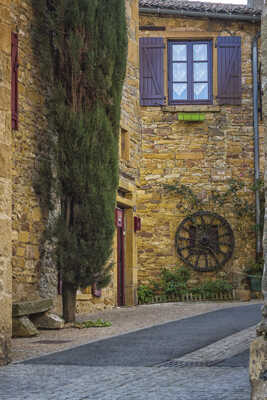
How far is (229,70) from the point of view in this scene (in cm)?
1786

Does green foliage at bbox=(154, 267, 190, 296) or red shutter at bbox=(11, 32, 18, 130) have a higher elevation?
red shutter at bbox=(11, 32, 18, 130)

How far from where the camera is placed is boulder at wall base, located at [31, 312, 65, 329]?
9742mm

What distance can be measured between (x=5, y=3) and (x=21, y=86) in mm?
3705

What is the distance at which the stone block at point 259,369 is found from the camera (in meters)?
3.64

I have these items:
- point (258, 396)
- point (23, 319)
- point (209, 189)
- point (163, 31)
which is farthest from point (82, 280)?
point (163, 31)

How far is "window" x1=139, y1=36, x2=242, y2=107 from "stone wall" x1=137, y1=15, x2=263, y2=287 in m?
0.14

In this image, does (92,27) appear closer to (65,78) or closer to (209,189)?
(65,78)

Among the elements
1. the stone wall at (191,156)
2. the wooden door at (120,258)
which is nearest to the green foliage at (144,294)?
the stone wall at (191,156)

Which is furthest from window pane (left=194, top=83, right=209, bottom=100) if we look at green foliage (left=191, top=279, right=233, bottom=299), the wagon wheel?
green foliage (left=191, top=279, right=233, bottom=299)

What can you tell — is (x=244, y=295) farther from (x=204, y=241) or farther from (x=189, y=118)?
(x=189, y=118)

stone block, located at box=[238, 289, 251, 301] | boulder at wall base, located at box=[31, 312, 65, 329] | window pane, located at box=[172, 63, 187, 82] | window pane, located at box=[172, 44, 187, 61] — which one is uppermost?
window pane, located at box=[172, 44, 187, 61]

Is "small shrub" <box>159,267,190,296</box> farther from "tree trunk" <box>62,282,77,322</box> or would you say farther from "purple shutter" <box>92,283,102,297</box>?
"tree trunk" <box>62,282,77,322</box>

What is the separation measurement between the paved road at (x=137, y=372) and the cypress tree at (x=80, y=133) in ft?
6.21

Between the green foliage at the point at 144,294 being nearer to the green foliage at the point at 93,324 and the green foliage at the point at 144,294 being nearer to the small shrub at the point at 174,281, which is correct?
the small shrub at the point at 174,281
